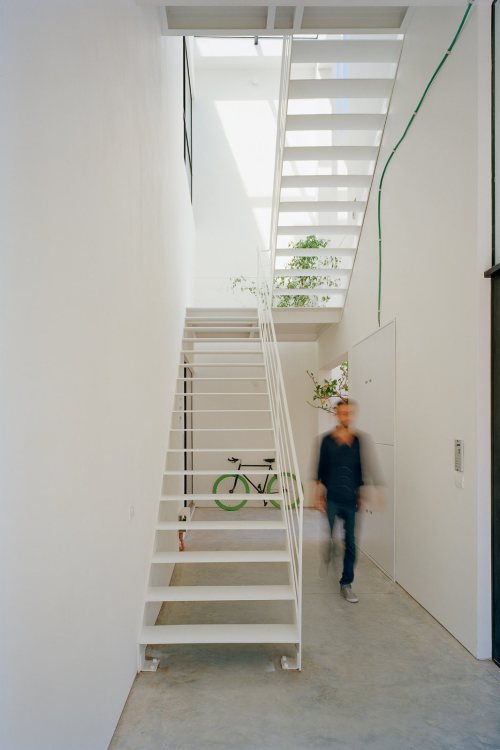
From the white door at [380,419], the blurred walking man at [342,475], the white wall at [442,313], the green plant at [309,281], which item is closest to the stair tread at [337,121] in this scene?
the white wall at [442,313]

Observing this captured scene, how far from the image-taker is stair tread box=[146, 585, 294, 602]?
3.27 metres

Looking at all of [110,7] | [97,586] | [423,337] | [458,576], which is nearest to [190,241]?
[423,337]

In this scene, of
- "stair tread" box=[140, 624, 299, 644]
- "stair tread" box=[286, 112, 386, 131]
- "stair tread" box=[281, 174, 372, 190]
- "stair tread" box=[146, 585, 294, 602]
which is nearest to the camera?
"stair tread" box=[140, 624, 299, 644]

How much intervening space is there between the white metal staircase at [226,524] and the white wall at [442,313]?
928 millimetres

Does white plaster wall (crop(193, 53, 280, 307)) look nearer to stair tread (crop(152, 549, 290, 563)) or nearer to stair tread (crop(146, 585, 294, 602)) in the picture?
stair tread (crop(152, 549, 290, 563))

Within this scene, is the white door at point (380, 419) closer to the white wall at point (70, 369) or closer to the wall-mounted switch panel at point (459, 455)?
the wall-mounted switch panel at point (459, 455)

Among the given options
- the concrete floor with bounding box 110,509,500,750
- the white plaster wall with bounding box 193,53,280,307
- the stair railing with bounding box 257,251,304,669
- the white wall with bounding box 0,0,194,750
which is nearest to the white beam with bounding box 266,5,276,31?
the white wall with bounding box 0,0,194,750

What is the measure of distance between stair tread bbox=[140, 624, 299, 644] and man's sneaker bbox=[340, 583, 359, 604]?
101 centimetres

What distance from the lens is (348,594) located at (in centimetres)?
411

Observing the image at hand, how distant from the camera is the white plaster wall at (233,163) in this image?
925cm

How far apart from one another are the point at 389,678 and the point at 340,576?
5.52 feet

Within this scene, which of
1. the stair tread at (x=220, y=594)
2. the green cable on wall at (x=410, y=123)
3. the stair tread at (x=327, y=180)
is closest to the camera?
the stair tread at (x=220, y=594)

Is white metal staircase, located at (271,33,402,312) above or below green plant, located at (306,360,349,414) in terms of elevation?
above

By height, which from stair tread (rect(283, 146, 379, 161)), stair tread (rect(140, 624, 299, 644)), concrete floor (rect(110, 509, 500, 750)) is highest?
stair tread (rect(283, 146, 379, 161))
